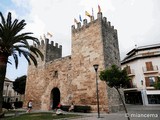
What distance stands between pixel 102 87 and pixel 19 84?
2704cm

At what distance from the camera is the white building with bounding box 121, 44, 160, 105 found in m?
25.7

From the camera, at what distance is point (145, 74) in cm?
2662

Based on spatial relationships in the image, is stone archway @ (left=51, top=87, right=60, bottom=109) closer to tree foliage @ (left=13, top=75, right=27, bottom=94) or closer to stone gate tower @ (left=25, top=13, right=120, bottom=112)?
stone gate tower @ (left=25, top=13, right=120, bottom=112)

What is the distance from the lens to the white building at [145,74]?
25.7 meters

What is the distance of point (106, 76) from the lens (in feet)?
31.4

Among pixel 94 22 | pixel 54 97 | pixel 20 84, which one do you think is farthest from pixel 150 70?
pixel 20 84

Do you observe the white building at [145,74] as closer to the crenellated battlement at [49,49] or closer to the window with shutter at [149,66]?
the window with shutter at [149,66]

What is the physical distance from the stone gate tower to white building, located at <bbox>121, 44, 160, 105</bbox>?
11477 millimetres

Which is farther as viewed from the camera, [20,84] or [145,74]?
[20,84]

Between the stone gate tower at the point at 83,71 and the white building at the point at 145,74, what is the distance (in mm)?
11477

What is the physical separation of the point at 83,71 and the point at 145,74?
15.5 m

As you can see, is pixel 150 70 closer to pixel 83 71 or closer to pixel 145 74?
pixel 145 74

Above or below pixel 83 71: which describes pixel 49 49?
above

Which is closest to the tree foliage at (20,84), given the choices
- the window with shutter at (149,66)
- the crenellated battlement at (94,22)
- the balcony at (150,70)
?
the crenellated battlement at (94,22)
